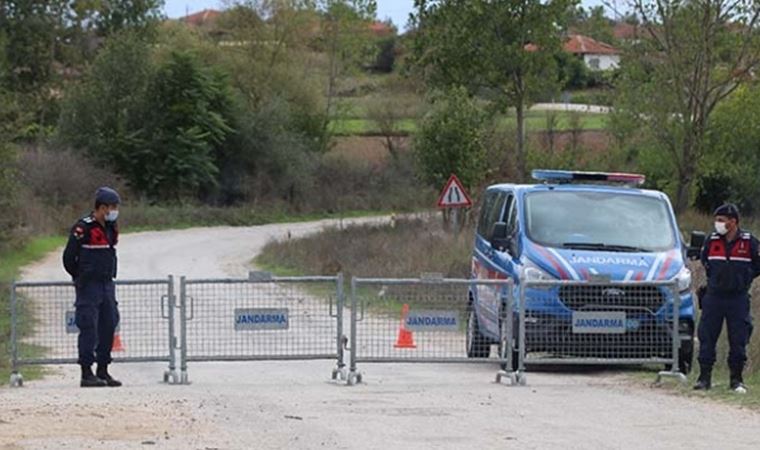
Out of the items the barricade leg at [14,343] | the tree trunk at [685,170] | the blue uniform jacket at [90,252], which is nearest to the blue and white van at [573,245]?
the blue uniform jacket at [90,252]

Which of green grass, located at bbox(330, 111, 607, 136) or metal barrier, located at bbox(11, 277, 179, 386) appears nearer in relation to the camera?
metal barrier, located at bbox(11, 277, 179, 386)

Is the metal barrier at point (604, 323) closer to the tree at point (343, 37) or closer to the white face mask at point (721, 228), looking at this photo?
the white face mask at point (721, 228)

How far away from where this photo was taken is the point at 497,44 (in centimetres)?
4025

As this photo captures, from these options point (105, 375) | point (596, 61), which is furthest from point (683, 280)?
point (596, 61)

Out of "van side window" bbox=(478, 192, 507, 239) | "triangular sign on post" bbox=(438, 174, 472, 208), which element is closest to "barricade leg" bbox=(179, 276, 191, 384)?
"van side window" bbox=(478, 192, 507, 239)

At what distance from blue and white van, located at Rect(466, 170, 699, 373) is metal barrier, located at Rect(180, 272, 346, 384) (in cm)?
165

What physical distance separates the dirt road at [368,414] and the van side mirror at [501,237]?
4.97 ft

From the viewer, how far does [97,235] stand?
14.1 meters

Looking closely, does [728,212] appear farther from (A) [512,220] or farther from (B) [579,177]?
(B) [579,177]

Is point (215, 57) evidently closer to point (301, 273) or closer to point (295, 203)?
point (295, 203)

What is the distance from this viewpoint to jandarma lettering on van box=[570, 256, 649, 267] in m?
16.2

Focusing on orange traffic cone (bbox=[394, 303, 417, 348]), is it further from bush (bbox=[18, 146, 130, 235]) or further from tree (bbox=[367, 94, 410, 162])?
tree (bbox=[367, 94, 410, 162])

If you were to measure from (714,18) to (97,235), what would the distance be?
27.0m

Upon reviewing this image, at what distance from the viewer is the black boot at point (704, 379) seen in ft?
45.5
